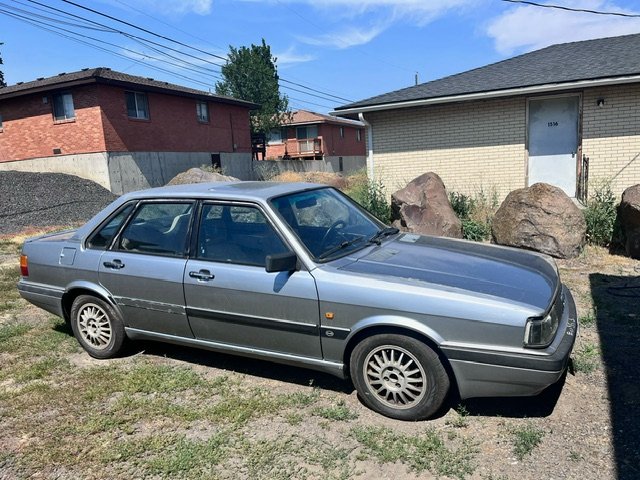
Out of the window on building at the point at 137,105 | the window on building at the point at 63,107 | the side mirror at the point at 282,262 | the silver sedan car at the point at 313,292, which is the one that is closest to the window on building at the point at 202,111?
the window on building at the point at 137,105

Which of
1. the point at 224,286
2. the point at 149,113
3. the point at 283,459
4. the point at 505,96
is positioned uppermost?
the point at 149,113

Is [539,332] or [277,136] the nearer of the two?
[539,332]

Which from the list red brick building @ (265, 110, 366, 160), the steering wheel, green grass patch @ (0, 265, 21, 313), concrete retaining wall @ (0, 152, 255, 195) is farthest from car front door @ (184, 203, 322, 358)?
red brick building @ (265, 110, 366, 160)

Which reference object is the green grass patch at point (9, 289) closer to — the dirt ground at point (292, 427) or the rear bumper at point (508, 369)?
the dirt ground at point (292, 427)

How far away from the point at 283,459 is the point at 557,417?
1.81m

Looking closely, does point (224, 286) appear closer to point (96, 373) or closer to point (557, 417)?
point (96, 373)

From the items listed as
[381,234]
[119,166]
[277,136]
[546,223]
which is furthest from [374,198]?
[277,136]

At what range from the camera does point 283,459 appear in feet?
9.70

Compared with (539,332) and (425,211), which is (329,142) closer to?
(425,211)

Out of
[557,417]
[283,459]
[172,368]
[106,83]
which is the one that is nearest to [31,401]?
[172,368]

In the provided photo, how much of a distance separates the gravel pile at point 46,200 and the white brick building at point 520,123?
9.79m

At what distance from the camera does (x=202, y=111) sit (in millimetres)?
26812

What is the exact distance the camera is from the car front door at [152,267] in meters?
3.93

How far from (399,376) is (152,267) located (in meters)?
2.13
